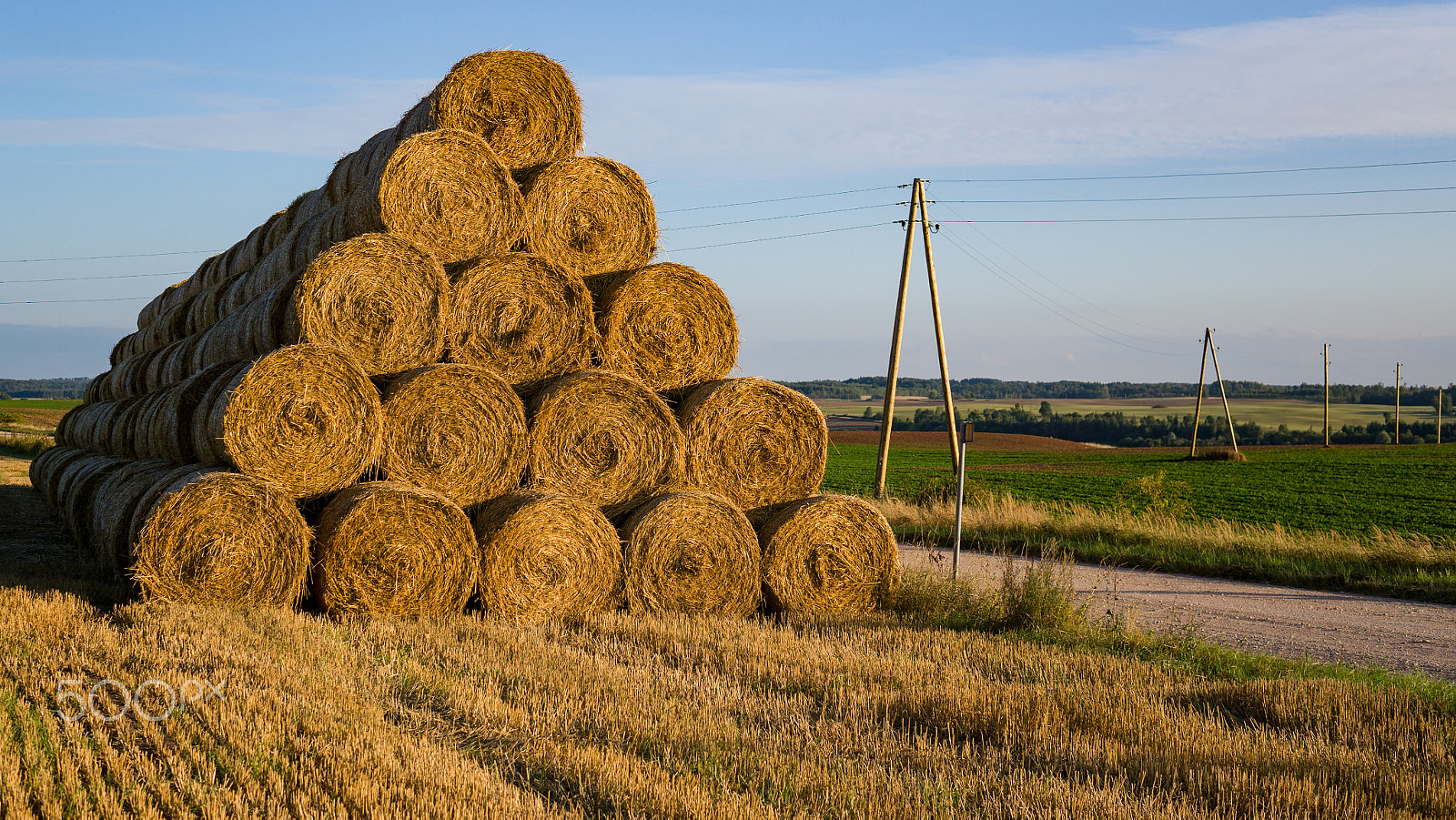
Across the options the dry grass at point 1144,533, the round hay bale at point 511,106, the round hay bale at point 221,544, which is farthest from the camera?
the dry grass at point 1144,533

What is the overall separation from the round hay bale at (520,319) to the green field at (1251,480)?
10.1 m

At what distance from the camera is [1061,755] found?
5.45m

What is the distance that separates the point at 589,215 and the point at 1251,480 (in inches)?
1437

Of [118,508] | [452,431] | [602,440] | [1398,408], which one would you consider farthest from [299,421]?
[1398,408]

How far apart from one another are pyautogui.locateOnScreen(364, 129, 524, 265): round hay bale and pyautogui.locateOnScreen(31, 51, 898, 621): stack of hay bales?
18 mm

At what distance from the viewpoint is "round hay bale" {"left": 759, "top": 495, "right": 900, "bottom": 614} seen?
964 centimetres

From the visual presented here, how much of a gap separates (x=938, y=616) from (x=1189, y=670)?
2.37 meters

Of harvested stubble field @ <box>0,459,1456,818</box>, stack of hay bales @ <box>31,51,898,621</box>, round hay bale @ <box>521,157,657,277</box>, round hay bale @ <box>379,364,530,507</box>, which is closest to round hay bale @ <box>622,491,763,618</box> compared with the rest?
stack of hay bales @ <box>31,51,898,621</box>

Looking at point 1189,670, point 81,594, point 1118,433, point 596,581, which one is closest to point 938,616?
point 1189,670

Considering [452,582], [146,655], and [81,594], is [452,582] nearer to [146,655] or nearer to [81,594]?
[146,655]

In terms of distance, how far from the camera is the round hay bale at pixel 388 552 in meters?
8.16

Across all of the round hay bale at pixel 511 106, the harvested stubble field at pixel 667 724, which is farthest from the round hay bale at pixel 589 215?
the harvested stubble field at pixel 667 724

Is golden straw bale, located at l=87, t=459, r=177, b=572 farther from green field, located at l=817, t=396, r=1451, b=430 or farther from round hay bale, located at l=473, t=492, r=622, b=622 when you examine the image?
green field, located at l=817, t=396, r=1451, b=430

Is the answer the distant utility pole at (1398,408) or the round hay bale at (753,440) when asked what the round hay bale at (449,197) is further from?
the distant utility pole at (1398,408)
